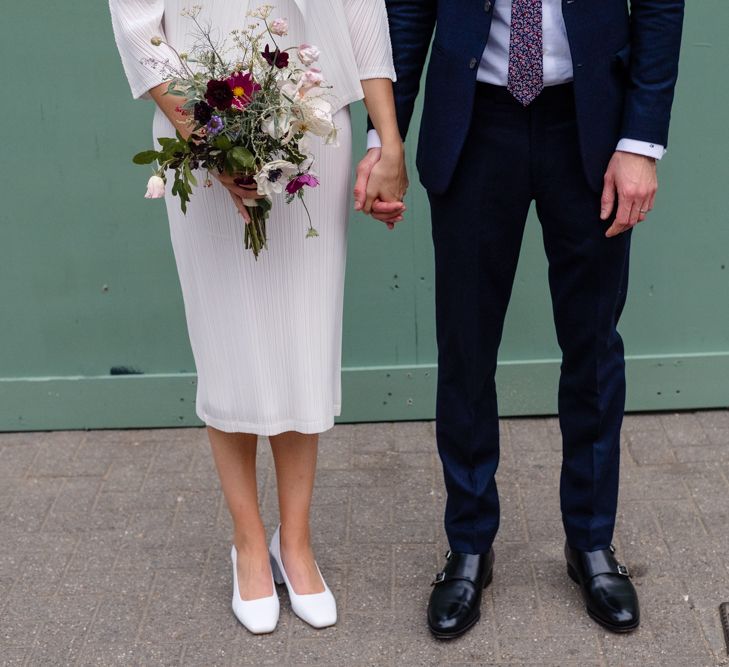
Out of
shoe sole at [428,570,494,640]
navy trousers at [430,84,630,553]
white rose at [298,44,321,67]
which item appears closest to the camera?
white rose at [298,44,321,67]

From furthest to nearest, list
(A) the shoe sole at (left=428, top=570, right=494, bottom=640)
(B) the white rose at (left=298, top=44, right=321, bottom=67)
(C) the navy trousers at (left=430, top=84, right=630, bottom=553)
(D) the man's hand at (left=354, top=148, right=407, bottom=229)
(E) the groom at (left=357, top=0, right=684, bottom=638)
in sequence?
1. (A) the shoe sole at (left=428, top=570, right=494, bottom=640)
2. (D) the man's hand at (left=354, top=148, right=407, bottom=229)
3. (C) the navy trousers at (left=430, top=84, right=630, bottom=553)
4. (E) the groom at (left=357, top=0, right=684, bottom=638)
5. (B) the white rose at (left=298, top=44, right=321, bottom=67)

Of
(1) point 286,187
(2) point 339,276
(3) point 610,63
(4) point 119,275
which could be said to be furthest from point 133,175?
(3) point 610,63

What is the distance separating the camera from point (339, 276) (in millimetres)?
3012

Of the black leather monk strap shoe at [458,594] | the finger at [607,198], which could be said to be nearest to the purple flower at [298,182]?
the finger at [607,198]

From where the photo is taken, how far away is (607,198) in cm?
273

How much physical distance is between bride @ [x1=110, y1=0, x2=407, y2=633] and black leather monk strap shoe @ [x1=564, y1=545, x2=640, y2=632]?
0.73 m

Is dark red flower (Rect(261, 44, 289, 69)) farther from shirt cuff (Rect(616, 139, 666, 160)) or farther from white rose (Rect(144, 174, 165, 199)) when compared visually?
shirt cuff (Rect(616, 139, 666, 160))

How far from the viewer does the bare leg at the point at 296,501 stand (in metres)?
→ 3.17

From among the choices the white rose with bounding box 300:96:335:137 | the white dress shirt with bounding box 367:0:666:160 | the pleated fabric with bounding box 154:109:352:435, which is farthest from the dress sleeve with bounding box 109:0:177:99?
the white dress shirt with bounding box 367:0:666:160

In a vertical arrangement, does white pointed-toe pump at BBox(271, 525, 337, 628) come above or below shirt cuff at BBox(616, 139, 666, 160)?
below

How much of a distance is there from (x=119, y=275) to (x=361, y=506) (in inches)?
51.9

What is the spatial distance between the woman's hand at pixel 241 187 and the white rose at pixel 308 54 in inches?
11.8

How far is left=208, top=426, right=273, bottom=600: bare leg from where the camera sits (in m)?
3.16

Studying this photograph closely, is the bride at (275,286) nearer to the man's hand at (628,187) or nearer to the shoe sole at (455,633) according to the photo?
the shoe sole at (455,633)
